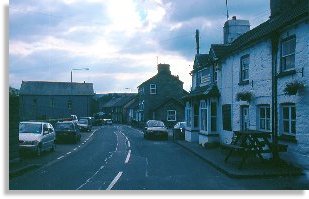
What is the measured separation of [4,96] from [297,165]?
10680mm

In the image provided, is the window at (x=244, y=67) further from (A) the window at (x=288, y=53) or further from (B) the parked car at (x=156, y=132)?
(B) the parked car at (x=156, y=132)

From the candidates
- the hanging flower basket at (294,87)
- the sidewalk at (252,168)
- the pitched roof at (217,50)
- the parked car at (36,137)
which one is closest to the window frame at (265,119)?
the sidewalk at (252,168)

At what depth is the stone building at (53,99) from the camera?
7543cm

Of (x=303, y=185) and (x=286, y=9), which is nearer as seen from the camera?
(x=303, y=185)

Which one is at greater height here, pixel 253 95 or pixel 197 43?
pixel 197 43

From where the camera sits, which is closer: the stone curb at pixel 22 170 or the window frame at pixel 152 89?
the stone curb at pixel 22 170

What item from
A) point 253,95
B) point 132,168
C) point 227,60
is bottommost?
point 132,168

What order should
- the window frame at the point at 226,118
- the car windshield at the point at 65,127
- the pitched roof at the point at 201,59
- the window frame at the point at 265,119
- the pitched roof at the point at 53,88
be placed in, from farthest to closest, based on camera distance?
the pitched roof at the point at 53,88 → the car windshield at the point at 65,127 → the pitched roof at the point at 201,59 → the window frame at the point at 226,118 → the window frame at the point at 265,119

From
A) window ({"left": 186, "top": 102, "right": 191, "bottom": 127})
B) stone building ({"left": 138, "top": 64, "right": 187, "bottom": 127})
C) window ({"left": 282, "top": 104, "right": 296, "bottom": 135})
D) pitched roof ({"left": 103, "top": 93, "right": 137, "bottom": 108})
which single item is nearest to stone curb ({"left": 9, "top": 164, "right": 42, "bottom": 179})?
window ({"left": 282, "top": 104, "right": 296, "bottom": 135})

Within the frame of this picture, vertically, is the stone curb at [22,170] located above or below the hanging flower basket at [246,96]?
below

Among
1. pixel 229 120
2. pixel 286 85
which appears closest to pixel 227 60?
pixel 229 120

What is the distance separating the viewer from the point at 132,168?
1619 centimetres

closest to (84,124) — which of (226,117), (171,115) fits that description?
(171,115)

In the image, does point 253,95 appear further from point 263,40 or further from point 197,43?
point 197,43
